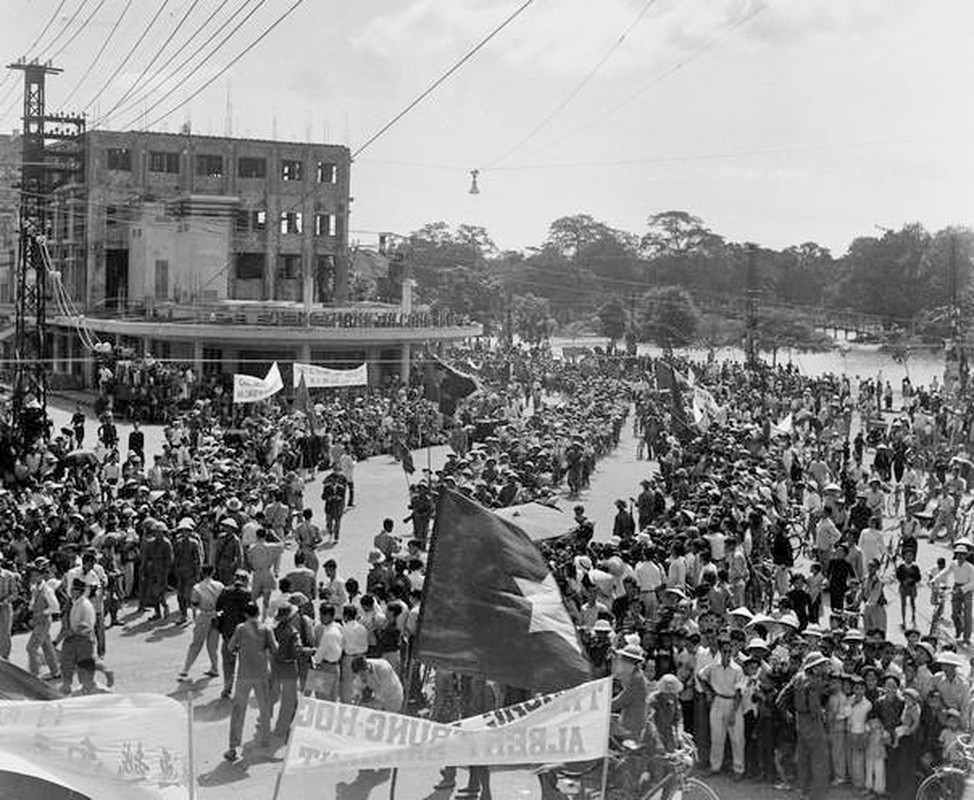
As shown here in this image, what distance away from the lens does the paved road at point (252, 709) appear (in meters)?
11.4

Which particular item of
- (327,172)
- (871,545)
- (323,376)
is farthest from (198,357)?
(871,545)

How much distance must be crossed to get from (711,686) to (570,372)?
46.4 metres

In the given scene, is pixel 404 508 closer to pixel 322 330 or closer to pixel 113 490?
pixel 113 490

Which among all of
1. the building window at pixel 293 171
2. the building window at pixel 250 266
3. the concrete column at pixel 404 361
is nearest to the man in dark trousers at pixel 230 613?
the concrete column at pixel 404 361

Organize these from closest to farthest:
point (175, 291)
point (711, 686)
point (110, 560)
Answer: point (711, 686) → point (110, 560) → point (175, 291)

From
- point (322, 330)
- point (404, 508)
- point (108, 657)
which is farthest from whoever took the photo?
point (322, 330)

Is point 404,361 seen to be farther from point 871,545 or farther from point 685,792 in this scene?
point 685,792

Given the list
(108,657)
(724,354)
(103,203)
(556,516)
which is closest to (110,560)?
(108,657)

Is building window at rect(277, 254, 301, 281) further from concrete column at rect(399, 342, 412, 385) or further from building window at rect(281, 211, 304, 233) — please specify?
concrete column at rect(399, 342, 412, 385)

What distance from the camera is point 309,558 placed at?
54.7 ft

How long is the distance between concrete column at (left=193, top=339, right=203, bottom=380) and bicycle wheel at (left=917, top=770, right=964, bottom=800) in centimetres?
3731

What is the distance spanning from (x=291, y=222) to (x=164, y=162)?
6.69 m

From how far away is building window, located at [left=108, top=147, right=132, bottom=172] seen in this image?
206 feet

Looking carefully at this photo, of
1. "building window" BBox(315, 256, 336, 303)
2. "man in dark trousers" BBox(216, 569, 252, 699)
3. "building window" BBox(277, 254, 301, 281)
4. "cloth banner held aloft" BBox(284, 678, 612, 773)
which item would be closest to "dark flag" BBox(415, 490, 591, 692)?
"cloth banner held aloft" BBox(284, 678, 612, 773)
